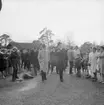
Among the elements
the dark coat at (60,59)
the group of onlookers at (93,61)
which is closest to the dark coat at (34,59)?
the group of onlookers at (93,61)

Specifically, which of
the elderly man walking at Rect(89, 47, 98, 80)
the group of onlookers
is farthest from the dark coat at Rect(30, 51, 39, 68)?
the elderly man walking at Rect(89, 47, 98, 80)

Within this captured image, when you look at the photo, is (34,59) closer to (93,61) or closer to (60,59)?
(60,59)

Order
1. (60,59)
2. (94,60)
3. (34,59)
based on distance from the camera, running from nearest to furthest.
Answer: (60,59) → (94,60) → (34,59)

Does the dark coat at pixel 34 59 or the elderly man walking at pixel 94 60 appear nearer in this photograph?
the elderly man walking at pixel 94 60

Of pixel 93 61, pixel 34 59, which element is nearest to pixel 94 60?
pixel 93 61

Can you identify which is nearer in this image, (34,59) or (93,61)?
(93,61)

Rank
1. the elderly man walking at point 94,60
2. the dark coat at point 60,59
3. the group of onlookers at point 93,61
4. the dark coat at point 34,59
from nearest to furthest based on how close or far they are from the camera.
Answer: the group of onlookers at point 93,61
the dark coat at point 60,59
the elderly man walking at point 94,60
the dark coat at point 34,59

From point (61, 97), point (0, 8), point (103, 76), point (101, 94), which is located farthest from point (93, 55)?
point (0, 8)

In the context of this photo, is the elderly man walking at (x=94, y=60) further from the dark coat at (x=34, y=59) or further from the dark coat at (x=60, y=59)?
the dark coat at (x=34, y=59)

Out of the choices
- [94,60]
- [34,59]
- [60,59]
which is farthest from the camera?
[34,59]

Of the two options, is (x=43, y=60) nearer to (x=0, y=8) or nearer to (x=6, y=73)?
(x=6, y=73)

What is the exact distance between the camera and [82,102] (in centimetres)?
650

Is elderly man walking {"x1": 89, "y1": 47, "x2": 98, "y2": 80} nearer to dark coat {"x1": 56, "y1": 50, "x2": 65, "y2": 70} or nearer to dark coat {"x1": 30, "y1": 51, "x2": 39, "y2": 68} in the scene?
dark coat {"x1": 56, "y1": 50, "x2": 65, "y2": 70}

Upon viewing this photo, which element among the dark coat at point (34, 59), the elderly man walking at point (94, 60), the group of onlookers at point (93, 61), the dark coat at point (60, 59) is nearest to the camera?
the group of onlookers at point (93, 61)
